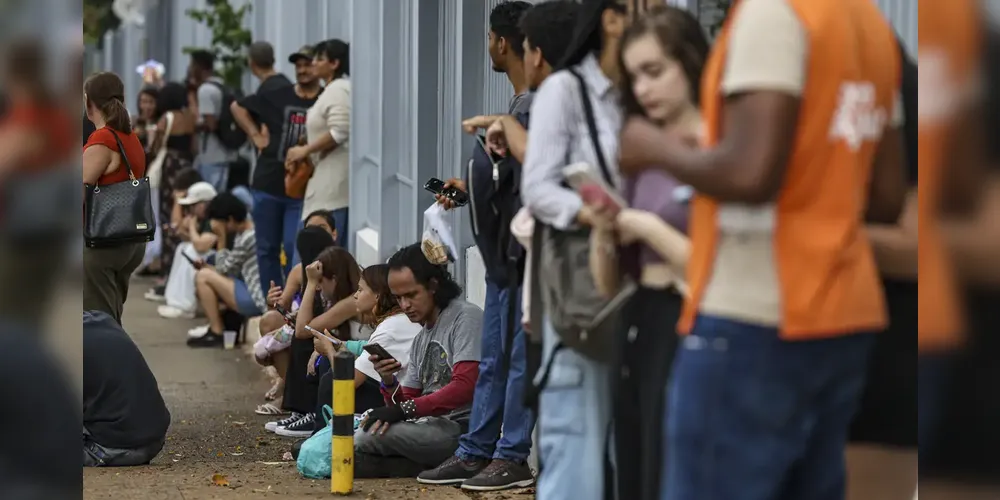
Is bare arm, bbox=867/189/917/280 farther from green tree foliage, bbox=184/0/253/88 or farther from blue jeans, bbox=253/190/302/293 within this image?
green tree foliage, bbox=184/0/253/88

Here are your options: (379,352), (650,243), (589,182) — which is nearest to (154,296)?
(379,352)

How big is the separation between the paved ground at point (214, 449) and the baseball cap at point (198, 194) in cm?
107

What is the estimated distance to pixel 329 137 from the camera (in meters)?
11.4

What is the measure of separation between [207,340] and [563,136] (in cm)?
848

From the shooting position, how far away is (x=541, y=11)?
5.67 meters

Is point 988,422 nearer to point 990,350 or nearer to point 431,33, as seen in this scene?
point 990,350

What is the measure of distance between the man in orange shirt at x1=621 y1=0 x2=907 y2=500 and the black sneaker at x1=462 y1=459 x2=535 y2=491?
3340 mm

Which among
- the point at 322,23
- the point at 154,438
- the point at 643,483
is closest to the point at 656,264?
the point at 643,483

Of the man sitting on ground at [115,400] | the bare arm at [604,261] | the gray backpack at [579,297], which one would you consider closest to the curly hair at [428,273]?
the man sitting on ground at [115,400]

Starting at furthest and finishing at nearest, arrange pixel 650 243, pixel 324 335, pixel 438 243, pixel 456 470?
pixel 324 335
pixel 438 243
pixel 456 470
pixel 650 243

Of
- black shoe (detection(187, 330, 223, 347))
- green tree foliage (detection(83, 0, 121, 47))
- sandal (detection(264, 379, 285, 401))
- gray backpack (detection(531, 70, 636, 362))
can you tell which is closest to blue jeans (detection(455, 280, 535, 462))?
gray backpack (detection(531, 70, 636, 362))

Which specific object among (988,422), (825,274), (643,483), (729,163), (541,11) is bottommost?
(643,483)

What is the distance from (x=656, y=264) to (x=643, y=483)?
0.75 metres

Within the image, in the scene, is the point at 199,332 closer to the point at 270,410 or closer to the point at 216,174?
the point at 216,174
